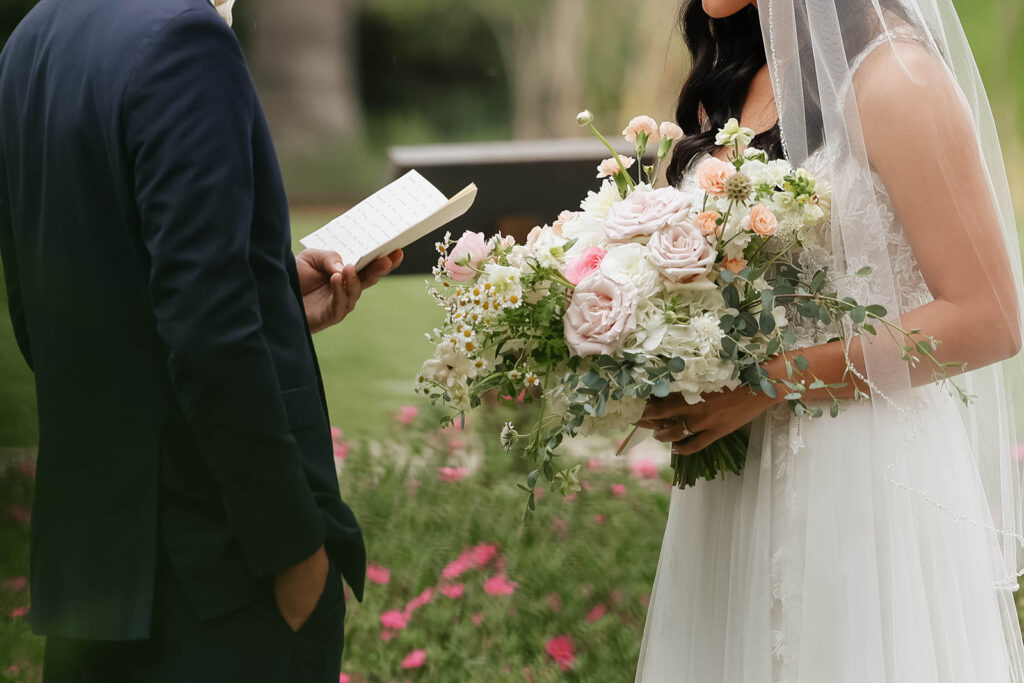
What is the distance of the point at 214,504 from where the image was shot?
1283 millimetres

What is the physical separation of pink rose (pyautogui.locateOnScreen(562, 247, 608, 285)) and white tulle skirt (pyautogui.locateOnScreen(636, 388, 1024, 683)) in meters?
0.41

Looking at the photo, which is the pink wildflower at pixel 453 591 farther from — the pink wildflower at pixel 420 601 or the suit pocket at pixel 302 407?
the suit pocket at pixel 302 407

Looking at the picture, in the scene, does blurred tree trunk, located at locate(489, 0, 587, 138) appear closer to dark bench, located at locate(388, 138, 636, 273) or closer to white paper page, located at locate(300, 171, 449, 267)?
dark bench, located at locate(388, 138, 636, 273)

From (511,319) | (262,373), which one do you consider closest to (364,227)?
(511,319)

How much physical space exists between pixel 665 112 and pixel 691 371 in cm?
385

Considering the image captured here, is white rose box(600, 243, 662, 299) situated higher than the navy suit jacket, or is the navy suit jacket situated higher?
white rose box(600, 243, 662, 299)

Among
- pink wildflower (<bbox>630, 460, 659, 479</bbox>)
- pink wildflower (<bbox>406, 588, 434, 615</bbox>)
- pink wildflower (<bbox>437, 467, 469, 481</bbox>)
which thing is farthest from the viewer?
pink wildflower (<bbox>630, 460, 659, 479</bbox>)

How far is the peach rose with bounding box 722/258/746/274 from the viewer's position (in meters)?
1.47

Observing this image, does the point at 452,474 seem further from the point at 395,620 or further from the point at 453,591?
the point at 395,620

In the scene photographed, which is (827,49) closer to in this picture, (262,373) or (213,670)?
(262,373)

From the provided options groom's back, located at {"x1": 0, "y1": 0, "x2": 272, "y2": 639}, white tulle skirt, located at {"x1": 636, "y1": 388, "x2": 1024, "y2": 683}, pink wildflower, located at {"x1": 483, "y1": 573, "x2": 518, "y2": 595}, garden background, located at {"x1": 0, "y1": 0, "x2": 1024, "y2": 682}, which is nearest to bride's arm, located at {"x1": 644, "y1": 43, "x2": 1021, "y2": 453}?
white tulle skirt, located at {"x1": 636, "y1": 388, "x2": 1024, "y2": 683}

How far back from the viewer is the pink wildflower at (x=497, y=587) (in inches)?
112

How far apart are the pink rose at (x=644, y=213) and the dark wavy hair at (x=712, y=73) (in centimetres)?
47

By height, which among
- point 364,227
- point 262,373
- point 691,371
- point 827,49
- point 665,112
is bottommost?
point 262,373
